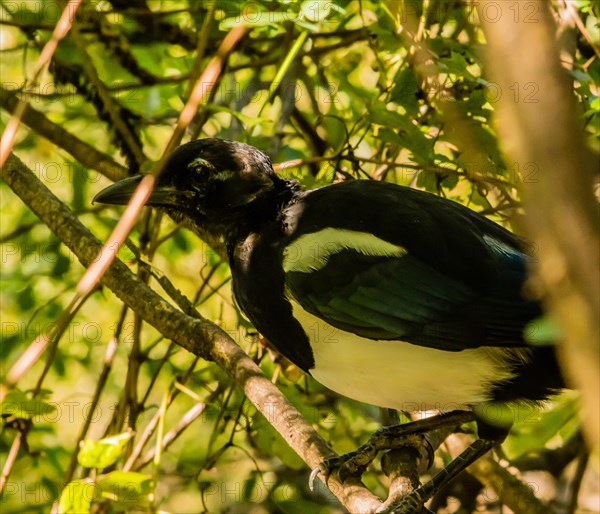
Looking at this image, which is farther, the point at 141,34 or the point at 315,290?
the point at 141,34

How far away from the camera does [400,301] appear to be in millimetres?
2553

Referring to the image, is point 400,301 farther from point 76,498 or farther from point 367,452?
point 76,498

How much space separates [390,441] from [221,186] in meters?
0.96

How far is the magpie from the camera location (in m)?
2.49

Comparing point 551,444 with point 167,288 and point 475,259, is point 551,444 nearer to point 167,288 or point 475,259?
point 475,259

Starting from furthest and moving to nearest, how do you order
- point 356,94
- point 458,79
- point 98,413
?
1. point 98,413
2. point 356,94
3. point 458,79

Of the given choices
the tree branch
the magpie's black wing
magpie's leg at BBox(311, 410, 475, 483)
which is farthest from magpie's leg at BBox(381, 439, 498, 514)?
the tree branch

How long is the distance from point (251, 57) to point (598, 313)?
3.54 metres

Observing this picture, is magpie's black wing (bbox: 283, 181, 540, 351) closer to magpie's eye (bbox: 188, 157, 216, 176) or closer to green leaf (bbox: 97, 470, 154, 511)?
magpie's eye (bbox: 188, 157, 216, 176)

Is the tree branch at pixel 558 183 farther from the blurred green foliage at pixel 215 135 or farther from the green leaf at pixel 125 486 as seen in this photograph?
the blurred green foliage at pixel 215 135

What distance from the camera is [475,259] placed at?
2516mm

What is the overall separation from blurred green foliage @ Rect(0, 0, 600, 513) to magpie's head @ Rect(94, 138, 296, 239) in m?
0.18

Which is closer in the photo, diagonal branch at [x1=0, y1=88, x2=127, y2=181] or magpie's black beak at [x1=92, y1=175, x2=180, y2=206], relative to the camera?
magpie's black beak at [x1=92, y1=175, x2=180, y2=206]

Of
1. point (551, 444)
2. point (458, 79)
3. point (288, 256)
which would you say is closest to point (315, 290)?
point (288, 256)
